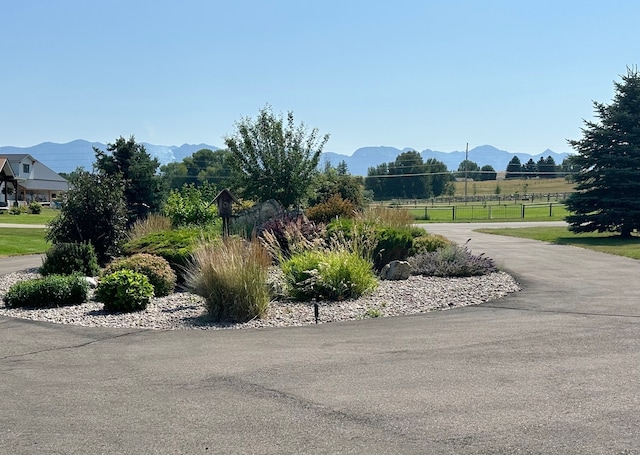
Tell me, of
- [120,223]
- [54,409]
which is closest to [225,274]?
[54,409]

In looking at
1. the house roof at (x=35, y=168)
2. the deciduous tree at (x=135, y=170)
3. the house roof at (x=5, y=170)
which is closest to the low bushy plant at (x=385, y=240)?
the deciduous tree at (x=135, y=170)

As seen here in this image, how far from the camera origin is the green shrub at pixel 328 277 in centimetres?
1242

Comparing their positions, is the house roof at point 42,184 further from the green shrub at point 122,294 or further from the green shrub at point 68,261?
the green shrub at point 122,294

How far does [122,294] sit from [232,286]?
89.8 inches

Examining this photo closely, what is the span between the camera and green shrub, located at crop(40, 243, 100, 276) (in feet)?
50.2

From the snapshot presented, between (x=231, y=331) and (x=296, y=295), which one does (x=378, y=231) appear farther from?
(x=231, y=331)

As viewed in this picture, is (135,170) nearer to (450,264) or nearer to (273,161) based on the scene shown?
(273,161)

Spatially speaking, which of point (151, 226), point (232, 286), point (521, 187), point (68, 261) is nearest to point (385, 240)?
point (232, 286)

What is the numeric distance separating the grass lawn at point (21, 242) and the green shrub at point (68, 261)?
942cm

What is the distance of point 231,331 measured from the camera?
977 cm

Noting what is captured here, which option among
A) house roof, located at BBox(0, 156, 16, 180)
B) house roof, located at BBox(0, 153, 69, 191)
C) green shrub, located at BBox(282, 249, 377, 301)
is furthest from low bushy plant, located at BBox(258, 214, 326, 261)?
house roof, located at BBox(0, 153, 69, 191)

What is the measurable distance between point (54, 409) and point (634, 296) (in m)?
10.0

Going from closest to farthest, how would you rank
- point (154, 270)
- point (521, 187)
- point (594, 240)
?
point (154, 270) → point (594, 240) → point (521, 187)

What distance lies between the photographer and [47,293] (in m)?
12.4
